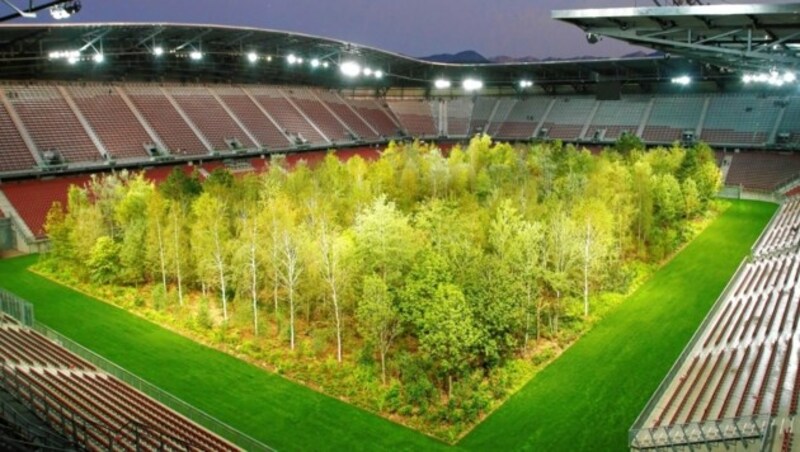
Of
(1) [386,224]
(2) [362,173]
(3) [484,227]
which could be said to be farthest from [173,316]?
(2) [362,173]

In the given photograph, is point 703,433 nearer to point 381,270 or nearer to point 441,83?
point 381,270

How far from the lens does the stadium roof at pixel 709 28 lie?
22.1 meters

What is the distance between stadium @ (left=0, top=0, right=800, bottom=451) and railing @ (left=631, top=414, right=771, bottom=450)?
3.1 inches

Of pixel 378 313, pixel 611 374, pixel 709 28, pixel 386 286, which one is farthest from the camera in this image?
pixel 611 374

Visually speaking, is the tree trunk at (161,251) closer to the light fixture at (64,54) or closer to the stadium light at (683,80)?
the light fixture at (64,54)

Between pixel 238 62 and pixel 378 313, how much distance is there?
5750 centimetres

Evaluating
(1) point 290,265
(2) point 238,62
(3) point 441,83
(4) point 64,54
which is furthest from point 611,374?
(3) point 441,83

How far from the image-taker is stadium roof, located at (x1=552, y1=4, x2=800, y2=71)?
72.5 feet

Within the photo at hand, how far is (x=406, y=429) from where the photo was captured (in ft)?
72.4

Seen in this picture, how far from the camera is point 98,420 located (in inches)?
785

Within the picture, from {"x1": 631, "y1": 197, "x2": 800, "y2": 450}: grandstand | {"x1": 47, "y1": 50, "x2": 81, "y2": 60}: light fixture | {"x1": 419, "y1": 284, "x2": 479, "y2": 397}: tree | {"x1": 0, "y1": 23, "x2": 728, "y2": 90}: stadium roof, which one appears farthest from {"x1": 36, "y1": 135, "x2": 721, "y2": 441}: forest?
{"x1": 0, "y1": 23, "x2": 728, "y2": 90}: stadium roof

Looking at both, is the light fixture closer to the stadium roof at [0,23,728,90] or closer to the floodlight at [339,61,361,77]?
the stadium roof at [0,23,728,90]

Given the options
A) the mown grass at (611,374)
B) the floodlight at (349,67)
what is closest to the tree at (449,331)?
the mown grass at (611,374)

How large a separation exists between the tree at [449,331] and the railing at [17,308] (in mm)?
18661
